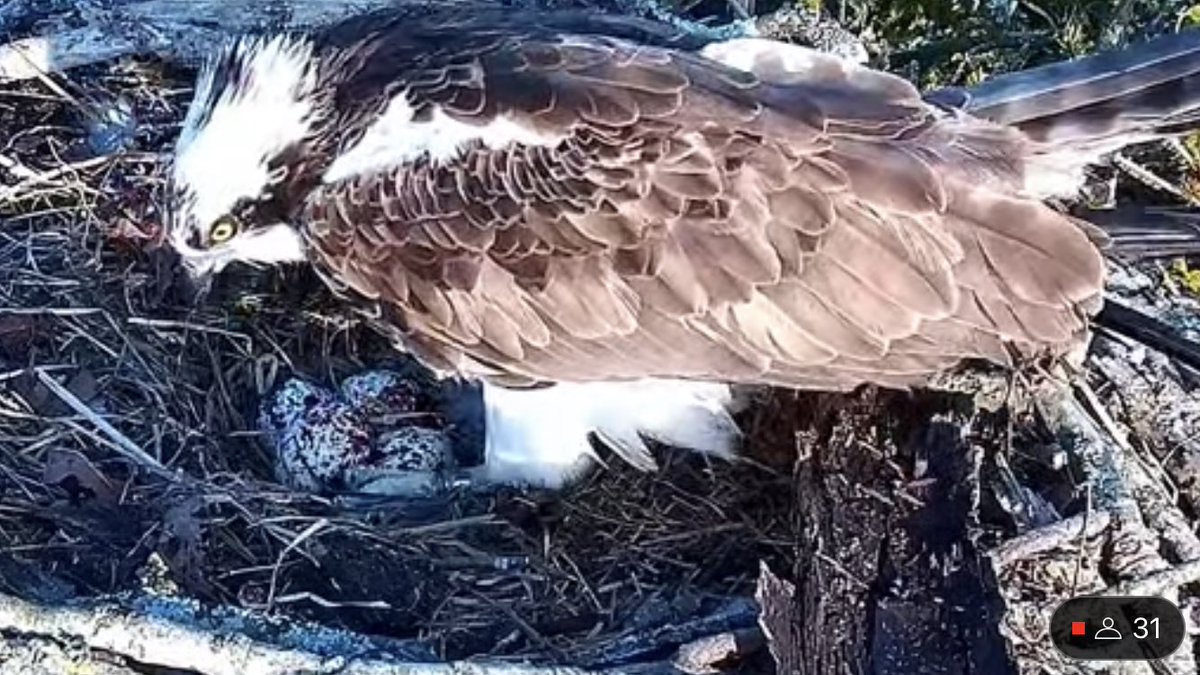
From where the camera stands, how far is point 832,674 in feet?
11.0

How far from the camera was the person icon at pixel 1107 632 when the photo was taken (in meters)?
3.45

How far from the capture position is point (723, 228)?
3.61 metres

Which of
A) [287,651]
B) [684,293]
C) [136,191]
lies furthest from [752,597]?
[136,191]

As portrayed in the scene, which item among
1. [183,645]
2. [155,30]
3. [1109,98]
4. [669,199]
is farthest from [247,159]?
[1109,98]

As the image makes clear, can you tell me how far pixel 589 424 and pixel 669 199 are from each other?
65cm

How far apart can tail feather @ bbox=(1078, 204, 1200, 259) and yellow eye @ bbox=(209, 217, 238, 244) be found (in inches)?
61.9

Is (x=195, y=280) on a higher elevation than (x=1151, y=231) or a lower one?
lower

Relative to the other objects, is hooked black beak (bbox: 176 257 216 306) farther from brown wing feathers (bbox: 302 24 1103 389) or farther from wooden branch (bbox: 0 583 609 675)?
wooden branch (bbox: 0 583 609 675)

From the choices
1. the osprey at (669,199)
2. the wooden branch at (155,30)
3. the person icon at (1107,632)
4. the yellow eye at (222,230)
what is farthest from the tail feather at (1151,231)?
the wooden branch at (155,30)

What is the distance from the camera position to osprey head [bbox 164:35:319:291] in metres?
3.87

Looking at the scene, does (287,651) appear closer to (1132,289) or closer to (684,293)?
(684,293)

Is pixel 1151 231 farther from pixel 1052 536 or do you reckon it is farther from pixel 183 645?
pixel 183 645

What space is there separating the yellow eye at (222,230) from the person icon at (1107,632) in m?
1.73

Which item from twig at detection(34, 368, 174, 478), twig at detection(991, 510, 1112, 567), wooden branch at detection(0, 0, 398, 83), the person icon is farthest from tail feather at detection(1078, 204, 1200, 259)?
wooden branch at detection(0, 0, 398, 83)
